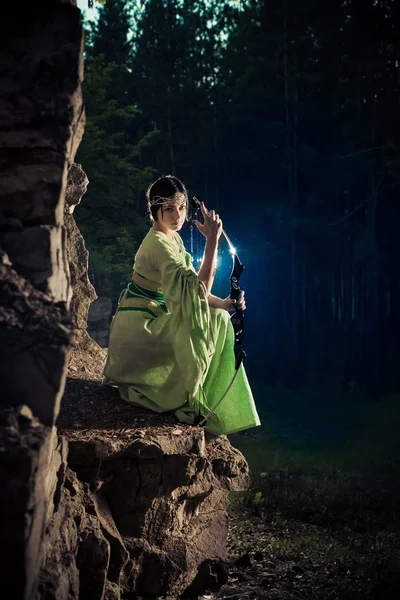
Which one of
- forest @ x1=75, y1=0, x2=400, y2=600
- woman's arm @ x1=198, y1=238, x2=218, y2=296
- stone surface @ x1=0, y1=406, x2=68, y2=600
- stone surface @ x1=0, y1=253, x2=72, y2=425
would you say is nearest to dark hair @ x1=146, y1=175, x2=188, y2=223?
woman's arm @ x1=198, y1=238, x2=218, y2=296

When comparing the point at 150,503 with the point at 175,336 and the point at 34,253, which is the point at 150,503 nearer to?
the point at 175,336

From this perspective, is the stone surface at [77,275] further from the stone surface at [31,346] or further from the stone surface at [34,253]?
the stone surface at [31,346]

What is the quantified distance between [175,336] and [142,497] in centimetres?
102

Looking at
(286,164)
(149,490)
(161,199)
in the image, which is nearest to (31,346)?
(149,490)

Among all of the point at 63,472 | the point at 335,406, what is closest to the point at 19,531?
the point at 63,472

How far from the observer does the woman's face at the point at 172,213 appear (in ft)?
15.0

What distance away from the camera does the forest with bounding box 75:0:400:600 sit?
13016mm

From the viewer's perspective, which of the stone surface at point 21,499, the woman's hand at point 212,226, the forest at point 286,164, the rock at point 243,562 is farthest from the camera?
the forest at point 286,164

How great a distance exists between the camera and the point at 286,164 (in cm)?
1498

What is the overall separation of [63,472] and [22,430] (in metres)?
0.62

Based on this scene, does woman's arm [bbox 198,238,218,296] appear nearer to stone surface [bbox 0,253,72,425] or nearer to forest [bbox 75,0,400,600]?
stone surface [bbox 0,253,72,425]

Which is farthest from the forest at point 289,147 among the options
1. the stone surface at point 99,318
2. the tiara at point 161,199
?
the tiara at point 161,199

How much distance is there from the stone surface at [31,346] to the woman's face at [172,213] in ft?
6.80

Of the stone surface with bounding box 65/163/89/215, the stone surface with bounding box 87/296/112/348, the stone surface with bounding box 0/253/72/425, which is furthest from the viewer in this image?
the stone surface with bounding box 87/296/112/348
